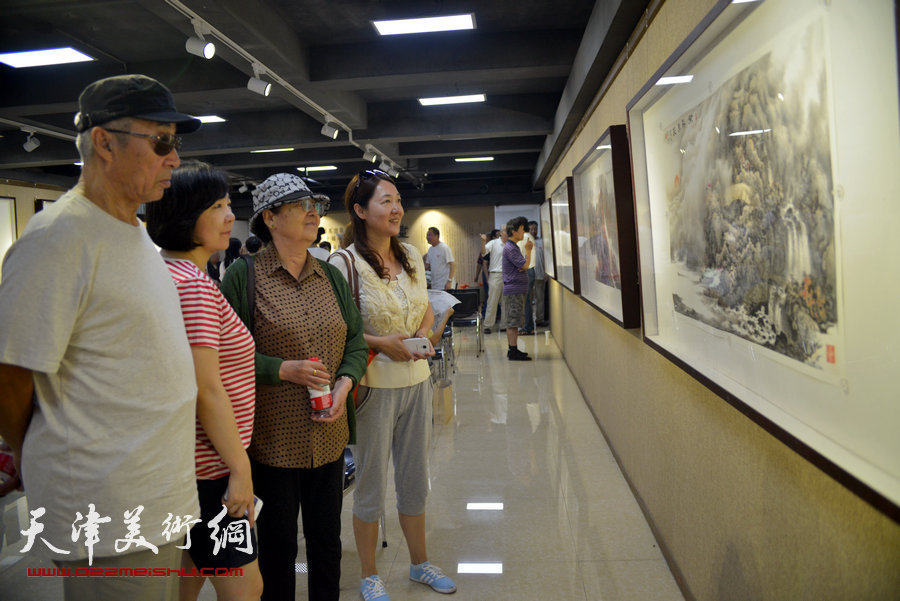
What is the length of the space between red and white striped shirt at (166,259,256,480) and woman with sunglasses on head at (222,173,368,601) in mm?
200

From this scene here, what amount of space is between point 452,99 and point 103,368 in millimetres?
6866

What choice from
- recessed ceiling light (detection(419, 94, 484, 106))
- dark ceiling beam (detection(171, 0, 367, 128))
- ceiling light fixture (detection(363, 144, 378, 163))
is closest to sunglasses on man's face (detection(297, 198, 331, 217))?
dark ceiling beam (detection(171, 0, 367, 128))

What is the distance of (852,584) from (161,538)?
4.41 feet

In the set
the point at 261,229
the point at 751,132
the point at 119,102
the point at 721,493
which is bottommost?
the point at 721,493

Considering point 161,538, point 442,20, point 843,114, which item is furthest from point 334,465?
point 442,20

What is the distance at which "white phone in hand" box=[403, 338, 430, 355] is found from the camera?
92.7 inches

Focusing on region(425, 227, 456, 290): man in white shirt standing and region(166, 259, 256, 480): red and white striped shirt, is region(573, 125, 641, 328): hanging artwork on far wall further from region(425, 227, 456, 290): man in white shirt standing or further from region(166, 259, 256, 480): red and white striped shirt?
region(425, 227, 456, 290): man in white shirt standing

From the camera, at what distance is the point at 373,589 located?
251cm

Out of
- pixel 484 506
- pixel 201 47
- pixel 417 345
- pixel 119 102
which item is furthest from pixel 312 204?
pixel 201 47

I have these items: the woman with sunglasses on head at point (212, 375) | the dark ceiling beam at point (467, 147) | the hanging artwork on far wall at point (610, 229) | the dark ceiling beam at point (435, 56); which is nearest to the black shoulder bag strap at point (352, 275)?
the woman with sunglasses on head at point (212, 375)

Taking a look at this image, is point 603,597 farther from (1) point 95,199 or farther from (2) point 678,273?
→ (1) point 95,199

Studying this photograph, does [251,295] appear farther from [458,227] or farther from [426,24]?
[458,227]

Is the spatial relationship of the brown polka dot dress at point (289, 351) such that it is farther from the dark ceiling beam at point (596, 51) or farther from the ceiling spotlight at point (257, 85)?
the ceiling spotlight at point (257, 85)

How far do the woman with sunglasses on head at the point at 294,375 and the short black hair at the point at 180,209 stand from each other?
13.6 inches
